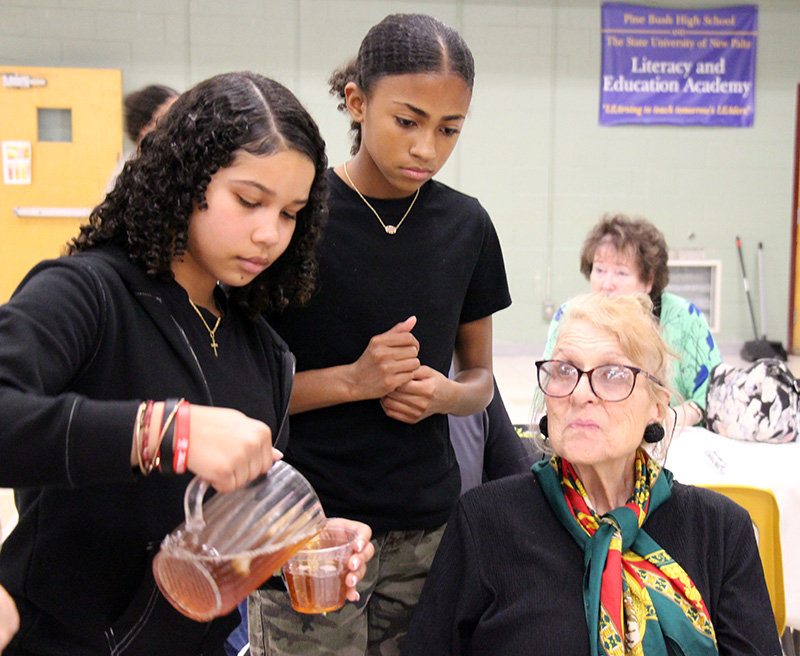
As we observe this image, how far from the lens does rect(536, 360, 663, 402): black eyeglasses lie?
4.51 feet

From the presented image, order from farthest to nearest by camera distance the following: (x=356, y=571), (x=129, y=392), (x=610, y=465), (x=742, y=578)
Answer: (x=610, y=465), (x=742, y=578), (x=356, y=571), (x=129, y=392)

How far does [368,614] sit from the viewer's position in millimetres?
1420

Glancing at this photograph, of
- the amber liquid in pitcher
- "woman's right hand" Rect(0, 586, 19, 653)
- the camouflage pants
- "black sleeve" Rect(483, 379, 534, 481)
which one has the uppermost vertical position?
"woman's right hand" Rect(0, 586, 19, 653)

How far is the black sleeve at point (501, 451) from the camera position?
1.95 meters

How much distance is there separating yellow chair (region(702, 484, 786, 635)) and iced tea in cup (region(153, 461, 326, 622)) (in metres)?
1.24

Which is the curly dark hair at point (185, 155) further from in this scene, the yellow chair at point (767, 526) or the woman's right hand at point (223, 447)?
the yellow chair at point (767, 526)

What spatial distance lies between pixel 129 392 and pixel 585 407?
81 centimetres

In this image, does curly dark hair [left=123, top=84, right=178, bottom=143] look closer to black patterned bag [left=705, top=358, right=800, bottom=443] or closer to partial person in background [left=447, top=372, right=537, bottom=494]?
partial person in background [left=447, top=372, right=537, bottom=494]

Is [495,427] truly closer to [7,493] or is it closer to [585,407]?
[585,407]

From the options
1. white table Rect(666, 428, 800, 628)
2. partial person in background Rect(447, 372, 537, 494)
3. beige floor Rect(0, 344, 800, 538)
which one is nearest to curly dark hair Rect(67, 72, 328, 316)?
partial person in background Rect(447, 372, 537, 494)

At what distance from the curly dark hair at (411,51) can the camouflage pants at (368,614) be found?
33.2 inches

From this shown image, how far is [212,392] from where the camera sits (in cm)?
99

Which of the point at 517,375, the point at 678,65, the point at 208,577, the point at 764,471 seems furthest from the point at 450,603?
the point at 678,65

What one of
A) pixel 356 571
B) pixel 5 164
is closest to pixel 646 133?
pixel 5 164
